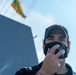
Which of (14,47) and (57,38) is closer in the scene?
(57,38)

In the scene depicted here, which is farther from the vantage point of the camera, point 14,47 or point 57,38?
point 14,47

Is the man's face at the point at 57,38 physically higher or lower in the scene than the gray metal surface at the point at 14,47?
higher

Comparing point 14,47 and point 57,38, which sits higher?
point 57,38

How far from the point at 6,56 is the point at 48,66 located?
6457 millimetres

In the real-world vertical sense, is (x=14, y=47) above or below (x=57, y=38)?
below

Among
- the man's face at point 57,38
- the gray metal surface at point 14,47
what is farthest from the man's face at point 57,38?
the gray metal surface at point 14,47

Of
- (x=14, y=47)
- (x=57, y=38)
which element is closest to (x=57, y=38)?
(x=57, y=38)

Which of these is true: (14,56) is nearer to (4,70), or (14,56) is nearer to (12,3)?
(4,70)

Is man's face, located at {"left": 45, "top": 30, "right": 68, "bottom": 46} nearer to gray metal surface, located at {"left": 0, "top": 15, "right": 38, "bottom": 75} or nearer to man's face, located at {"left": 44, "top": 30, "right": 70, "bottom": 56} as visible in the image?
man's face, located at {"left": 44, "top": 30, "right": 70, "bottom": 56}

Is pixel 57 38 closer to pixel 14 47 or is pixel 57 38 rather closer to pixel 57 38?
pixel 57 38

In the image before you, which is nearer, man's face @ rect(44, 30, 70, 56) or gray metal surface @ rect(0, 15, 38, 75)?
man's face @ rect(44, 30, 70, 56)

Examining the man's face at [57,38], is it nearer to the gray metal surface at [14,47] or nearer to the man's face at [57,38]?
the man's face at [57,38]

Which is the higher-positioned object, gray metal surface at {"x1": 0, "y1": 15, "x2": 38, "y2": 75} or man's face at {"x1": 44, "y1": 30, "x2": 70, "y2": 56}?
man's face at {"x1": 44, "y1": 30, "x2": 70, "y2": 56}

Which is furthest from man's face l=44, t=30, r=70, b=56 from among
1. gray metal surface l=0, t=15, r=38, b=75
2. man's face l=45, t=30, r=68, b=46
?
gray metal surface l=0, t=15, r=38, b=75
